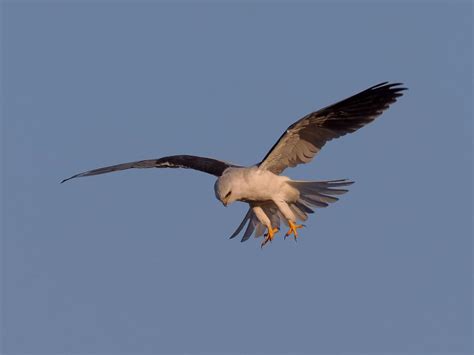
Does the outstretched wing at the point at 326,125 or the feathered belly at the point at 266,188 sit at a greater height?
the outstretched wing at the point at 326,125

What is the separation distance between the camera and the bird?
1383 centimetres

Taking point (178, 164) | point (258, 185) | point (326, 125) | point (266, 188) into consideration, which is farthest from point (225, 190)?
point (178, 164)

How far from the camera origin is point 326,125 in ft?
46.1

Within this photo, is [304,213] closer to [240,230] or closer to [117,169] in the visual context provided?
[240,230]

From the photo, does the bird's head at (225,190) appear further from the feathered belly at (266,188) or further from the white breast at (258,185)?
the feathered belly at (266,188)

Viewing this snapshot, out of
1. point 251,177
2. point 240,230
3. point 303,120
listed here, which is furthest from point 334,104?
point 240,230

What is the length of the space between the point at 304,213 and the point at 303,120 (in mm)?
1354

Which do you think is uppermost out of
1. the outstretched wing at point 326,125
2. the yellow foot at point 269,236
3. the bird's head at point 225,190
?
the outstretched wing at point 326,125

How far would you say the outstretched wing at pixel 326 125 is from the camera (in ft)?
45.3

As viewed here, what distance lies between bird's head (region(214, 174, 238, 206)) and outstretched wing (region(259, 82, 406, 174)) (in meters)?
0.52

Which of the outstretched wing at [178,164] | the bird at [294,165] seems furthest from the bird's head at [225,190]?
the outstretched wing at [178,164]

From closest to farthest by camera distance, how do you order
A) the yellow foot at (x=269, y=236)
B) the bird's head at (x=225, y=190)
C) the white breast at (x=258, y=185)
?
the bird's head at (x=225, y=190)
the white breast at (x=258, y=185)
the yellow foot at (x=269, y=236)

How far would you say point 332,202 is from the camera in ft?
47.2

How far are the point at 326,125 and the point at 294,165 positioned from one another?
0.66 m
